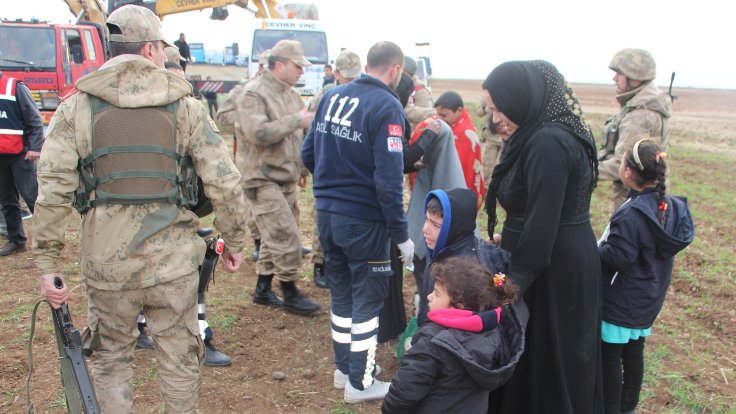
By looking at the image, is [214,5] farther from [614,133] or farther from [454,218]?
[454,218]

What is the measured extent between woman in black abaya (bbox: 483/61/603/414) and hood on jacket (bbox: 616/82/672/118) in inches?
80.8

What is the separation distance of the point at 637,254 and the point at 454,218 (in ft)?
3.70

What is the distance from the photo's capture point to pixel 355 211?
3.32m

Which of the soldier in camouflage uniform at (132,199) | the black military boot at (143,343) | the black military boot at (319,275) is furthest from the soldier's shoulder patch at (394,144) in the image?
the black military boot at (319,275)

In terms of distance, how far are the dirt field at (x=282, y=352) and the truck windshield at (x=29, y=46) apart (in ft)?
17.9

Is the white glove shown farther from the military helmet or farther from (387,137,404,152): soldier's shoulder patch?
the military helmet

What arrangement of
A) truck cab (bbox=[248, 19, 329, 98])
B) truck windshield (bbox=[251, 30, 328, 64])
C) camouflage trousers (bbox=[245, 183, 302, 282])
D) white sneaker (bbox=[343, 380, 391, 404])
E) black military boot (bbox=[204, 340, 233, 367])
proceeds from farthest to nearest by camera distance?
truck windshield (bbox=[251, 30, 328, 64]), truck cab (bbox=[248, 19, 329, 98]), camouflage trousers (bbox=[245, 183, 302, 282]), black military boot (bbox=[204, 340, 233, 367]), white sneaker (bbox=[343, 380, 391, 404])

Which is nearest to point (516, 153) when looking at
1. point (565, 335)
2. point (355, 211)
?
point (565, 335)

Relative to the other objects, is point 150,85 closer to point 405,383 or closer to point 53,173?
point 53,173

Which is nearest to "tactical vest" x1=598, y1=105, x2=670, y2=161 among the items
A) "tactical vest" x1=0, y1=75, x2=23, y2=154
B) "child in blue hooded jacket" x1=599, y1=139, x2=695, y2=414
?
"child in blue hooded jacket" x1=599, y1=139, x2=695, y2=414

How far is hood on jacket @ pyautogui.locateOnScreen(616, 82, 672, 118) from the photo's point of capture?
14.1 ft

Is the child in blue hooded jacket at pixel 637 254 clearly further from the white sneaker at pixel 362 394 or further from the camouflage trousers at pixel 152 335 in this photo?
the camouflage trousers at pixel 152 335

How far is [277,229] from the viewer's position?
4680mm

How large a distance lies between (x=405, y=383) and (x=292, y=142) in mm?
3022
